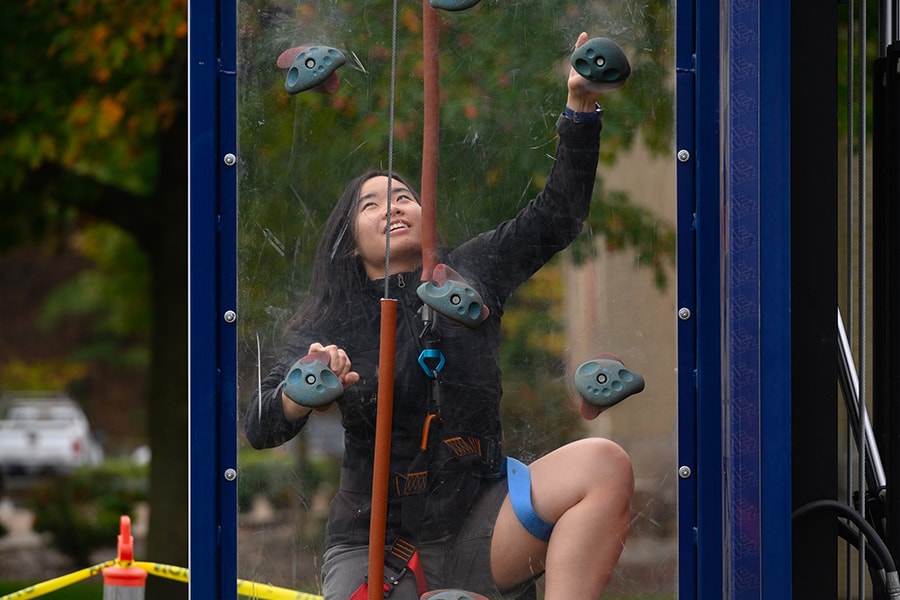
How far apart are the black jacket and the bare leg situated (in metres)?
0.12

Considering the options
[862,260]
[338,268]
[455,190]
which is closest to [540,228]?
[455,190]

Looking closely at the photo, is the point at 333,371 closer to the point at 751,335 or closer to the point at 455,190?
the point at 455,190

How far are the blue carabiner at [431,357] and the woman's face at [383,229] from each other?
0.19m

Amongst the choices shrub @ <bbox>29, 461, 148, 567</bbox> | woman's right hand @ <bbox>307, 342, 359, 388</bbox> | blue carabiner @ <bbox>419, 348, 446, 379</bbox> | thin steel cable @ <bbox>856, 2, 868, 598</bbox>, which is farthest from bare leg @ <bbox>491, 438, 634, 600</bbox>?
shrub @ <bbox>29, 461, 148, 567</bbox>

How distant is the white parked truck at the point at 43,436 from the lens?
24.3 meters

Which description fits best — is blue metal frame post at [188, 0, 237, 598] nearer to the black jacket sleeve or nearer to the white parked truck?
the black jacket sleeve

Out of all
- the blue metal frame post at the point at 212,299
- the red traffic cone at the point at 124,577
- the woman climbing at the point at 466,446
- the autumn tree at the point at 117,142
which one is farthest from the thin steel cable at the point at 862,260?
the autumn tree at the point at 117,142

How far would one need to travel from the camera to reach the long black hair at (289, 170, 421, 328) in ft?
8.47

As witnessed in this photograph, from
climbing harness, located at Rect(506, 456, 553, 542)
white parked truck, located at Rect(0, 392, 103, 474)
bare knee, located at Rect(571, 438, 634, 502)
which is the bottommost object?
white parked truck, located at Rect(0, 392, 103, 474)

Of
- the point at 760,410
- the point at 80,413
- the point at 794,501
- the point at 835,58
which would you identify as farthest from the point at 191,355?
the point at 80,413

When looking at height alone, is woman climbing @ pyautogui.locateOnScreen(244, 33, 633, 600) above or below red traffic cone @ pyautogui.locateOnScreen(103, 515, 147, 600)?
above

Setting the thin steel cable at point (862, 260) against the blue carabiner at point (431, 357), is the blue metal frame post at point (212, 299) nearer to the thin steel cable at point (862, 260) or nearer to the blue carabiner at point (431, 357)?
the blue carabiner at point (431, 357)

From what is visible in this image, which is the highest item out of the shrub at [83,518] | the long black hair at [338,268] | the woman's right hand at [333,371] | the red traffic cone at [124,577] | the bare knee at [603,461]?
the long black hair at [338,268]

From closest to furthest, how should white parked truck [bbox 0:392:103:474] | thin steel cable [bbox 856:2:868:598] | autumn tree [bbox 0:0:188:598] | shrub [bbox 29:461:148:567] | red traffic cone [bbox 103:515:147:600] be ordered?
thin steel cable [bbox 856:2:868:598], red traffic cone [bbox 103:515:147:600], autumn tree [bbox 0:0:188:598], shrub [bbox 29:461:148:567], white parked truck [bbox 0:392:103:474]
